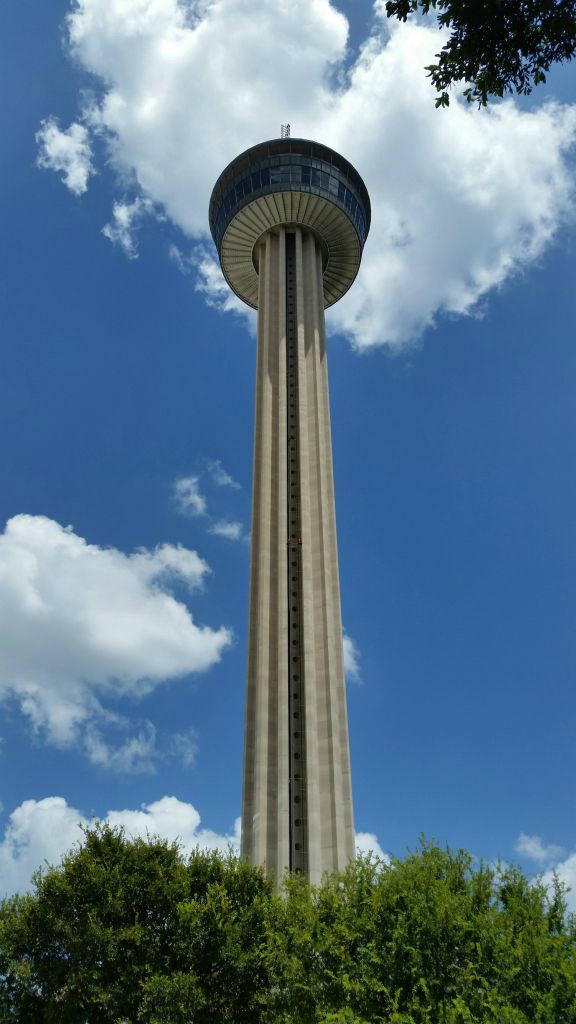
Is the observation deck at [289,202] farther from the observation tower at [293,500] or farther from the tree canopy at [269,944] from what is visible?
the tree canopy at [269,944]

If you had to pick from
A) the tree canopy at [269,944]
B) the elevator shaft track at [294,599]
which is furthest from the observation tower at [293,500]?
the tree canopy at [269,944]

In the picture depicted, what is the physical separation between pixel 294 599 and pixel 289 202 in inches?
1484

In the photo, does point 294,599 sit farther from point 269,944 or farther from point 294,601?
point 269,944

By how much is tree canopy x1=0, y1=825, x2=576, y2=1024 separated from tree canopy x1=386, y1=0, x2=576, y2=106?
76.6 feet

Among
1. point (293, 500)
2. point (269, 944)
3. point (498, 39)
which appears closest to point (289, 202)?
point (293, 500)

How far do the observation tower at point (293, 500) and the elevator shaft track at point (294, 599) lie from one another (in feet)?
0.30

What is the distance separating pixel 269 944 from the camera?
2783 cm

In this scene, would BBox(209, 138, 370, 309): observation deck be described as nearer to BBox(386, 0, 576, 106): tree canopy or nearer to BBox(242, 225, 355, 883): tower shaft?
BBox(242, 225, 355, 883): tower shaft

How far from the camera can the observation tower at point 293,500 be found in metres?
48.2

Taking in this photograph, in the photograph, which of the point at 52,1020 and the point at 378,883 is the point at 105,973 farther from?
the point at 378,883

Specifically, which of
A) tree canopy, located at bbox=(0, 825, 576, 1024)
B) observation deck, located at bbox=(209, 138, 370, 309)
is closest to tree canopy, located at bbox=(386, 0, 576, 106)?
tree canopy, located at bbox=(0, 825, 576, 1024)

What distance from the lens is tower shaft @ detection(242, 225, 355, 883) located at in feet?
157

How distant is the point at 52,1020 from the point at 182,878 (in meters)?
Result: 6.63

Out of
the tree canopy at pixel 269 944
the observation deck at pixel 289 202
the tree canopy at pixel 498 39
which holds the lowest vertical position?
the tree canopy at pixel 269 944
